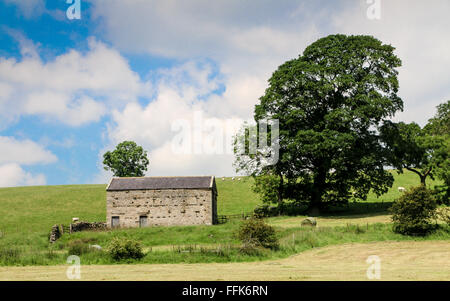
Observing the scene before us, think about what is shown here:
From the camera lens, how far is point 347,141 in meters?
44.2

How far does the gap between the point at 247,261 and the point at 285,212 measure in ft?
84.3

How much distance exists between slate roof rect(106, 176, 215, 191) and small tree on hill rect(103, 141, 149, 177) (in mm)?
33218

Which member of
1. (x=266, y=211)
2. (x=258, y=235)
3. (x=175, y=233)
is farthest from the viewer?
(x=266, y=211)

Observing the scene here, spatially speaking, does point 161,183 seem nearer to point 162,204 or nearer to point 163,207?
point 162,204

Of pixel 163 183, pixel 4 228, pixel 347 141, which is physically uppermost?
pixel 347 141

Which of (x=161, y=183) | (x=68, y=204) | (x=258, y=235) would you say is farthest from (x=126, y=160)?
(x=258, y=235)

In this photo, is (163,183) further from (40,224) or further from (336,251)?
(336,251)

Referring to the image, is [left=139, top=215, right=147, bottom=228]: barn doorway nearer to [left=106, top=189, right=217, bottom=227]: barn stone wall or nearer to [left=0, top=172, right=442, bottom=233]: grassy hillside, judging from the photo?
[left=106, top=189, right=217, bottom=227]: barn stone wall

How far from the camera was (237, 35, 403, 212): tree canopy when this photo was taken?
148 feet

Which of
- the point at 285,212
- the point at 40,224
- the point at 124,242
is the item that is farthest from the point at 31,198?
the point at 124,242

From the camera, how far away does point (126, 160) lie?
276 feet

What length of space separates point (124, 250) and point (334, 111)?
89.5 ft

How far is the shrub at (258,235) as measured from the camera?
3027 centimetres

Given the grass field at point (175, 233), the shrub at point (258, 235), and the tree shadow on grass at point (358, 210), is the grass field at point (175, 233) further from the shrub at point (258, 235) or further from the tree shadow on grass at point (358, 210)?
the shrub at point (258, 235)
